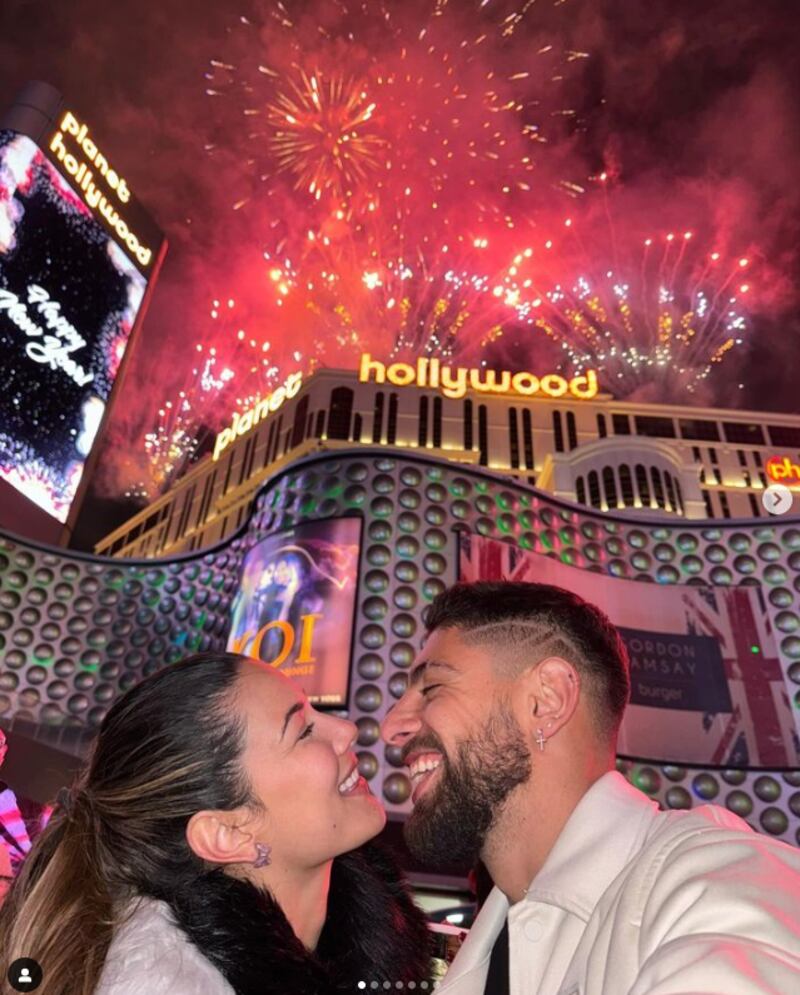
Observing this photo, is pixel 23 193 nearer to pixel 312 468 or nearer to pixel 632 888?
pixel 312 468

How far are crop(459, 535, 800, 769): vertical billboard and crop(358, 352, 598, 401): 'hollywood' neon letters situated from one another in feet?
100

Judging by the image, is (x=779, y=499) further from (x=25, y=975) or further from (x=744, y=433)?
(x=25, y=975)

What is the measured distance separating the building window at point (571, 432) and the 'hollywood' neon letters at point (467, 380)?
1404 millimetres

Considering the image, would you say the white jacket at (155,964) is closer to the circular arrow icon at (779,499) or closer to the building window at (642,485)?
the building window at (642,485)

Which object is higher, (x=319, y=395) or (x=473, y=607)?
(x=319, y=395)

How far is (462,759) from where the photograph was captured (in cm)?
291

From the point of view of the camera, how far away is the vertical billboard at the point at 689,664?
15359 mm

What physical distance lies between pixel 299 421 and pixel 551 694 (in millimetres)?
45157

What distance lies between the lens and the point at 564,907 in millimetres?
2248

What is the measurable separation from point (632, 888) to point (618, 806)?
1.84ft

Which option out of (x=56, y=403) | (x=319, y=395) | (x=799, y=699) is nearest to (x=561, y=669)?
(x=799, y=699)

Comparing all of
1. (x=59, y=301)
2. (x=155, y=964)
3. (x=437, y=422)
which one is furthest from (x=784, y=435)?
(x=155, y=964)

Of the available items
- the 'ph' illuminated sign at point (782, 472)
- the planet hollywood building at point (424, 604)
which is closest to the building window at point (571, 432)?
the 'ph' illuminated sign at point (782, 472)

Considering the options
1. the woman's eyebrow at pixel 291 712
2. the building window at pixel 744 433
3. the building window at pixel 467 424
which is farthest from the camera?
the building window at pixel 744 433
